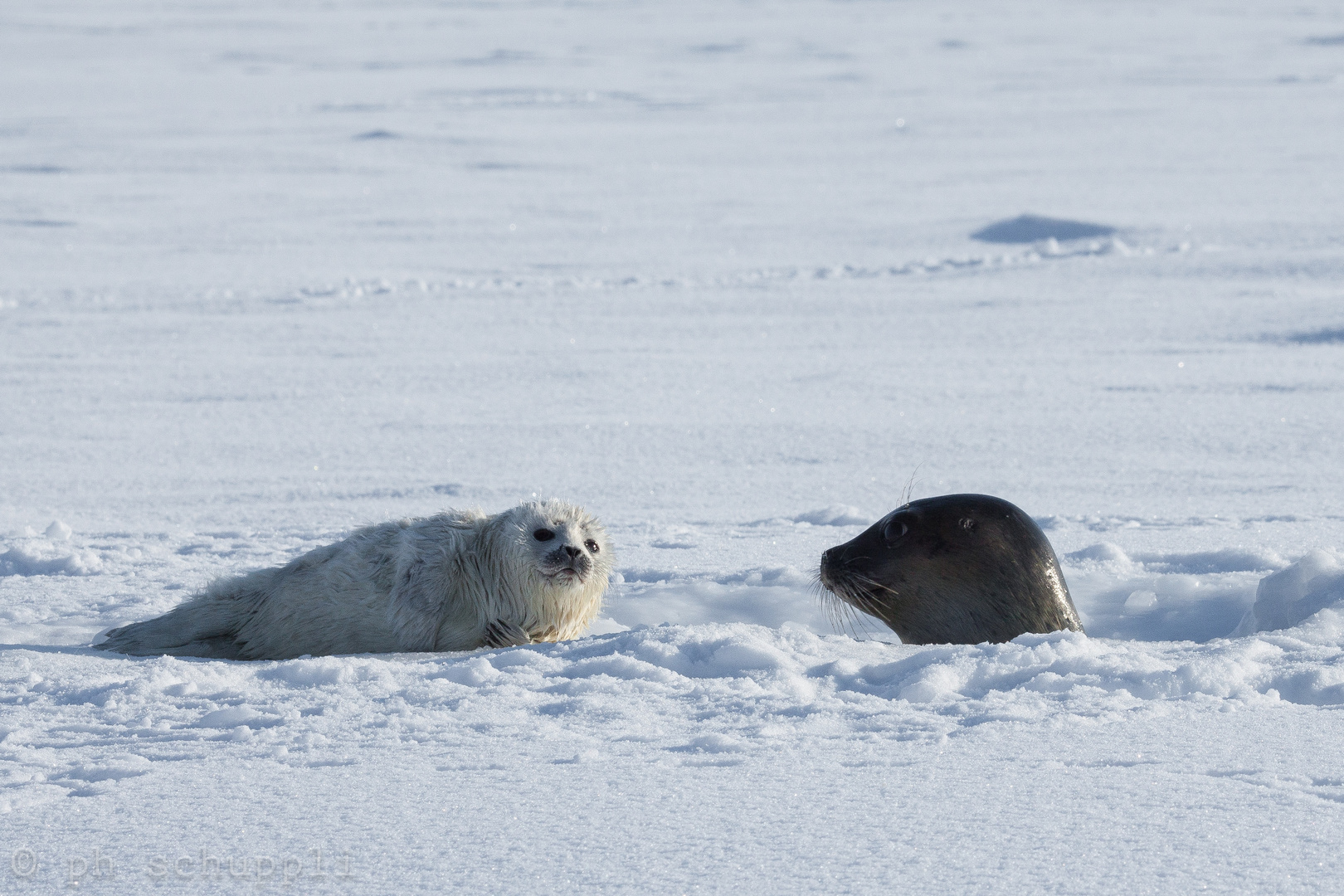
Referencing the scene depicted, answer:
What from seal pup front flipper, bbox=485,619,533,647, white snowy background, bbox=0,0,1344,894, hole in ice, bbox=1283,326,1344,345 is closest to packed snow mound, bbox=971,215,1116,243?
white snowy background, bbox=0,0,1344,894

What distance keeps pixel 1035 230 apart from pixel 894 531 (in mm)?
6943

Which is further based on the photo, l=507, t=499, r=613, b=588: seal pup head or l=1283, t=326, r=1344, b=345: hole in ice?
l=1283, t=326, r=1344, b=345: hole in ice

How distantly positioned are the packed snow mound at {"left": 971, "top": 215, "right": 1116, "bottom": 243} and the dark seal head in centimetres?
672

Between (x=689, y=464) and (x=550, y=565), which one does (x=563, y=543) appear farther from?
(x=689, y=464)

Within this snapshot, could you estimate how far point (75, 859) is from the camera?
2.02 meters

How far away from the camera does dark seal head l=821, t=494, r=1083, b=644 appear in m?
3.66

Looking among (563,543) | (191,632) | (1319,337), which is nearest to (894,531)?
(563,543)

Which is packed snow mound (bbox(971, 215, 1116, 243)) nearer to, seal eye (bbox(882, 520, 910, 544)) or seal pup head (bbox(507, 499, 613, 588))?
seal eye (bbox(882, 520, 910, 544))

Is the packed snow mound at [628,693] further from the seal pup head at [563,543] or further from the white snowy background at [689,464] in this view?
the seal pup head at [563,543]

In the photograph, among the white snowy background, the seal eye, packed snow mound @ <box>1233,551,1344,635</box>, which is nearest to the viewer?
the white snowy background

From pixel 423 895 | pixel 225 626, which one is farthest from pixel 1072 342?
pixel 423 895

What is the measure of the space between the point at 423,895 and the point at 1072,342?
615 cm

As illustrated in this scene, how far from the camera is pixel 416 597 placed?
3686 mm

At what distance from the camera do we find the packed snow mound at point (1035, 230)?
401 inches
